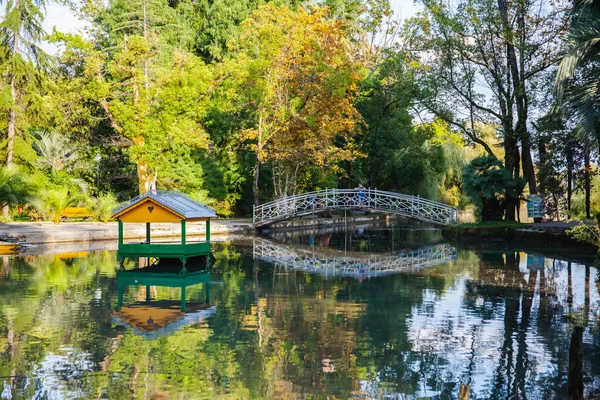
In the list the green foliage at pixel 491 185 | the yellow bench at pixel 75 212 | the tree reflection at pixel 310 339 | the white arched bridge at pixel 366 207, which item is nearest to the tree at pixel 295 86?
the white arched bridge at pixel 366 207

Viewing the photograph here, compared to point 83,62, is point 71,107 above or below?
below

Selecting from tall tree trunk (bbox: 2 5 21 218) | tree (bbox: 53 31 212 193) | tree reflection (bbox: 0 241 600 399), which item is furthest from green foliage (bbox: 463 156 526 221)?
tall tree trunk (bbox: 2 5 21 218)

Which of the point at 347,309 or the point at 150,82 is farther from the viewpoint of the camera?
the point at 150,82

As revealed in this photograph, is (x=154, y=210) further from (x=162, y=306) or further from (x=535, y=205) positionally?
(x=535, y=205)

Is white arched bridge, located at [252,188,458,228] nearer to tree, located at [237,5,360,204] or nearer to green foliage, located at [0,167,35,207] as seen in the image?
tree, located at [237,5,360,204]

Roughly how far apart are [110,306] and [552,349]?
734cm

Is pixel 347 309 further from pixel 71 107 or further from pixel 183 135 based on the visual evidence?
pixel 71 107

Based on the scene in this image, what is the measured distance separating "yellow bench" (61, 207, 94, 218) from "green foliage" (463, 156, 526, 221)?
52.3 feet

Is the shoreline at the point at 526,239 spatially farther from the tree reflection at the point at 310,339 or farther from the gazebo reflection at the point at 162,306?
the gazebo reflection at the point at 162,306

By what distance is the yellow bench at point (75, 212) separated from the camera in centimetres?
2870

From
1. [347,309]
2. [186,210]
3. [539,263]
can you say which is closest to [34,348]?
[347,309]

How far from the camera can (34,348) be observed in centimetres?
883

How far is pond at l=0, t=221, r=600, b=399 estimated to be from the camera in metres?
7.36

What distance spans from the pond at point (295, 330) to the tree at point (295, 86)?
1478 centimetres
